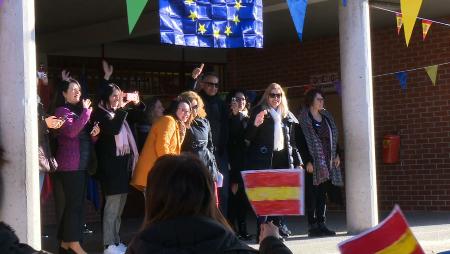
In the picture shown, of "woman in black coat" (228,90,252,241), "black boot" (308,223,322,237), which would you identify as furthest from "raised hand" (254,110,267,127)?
"black boot" (308,223,322,237)

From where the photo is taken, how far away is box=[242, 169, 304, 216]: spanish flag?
145 inches

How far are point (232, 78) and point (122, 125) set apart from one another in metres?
6.79

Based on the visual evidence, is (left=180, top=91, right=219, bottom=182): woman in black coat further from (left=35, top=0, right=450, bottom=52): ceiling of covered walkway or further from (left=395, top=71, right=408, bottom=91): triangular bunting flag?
(left=395, top=71, right=408, bottom=91): triangular bunting flag

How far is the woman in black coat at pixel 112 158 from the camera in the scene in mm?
7715

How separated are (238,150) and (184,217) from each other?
5923 millimetres

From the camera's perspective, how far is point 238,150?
889 cm

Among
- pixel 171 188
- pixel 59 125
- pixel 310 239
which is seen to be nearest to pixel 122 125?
pixel 59 125

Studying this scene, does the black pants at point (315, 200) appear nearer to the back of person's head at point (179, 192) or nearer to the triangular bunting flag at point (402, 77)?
the triangular bunting flag at point (402, 77)

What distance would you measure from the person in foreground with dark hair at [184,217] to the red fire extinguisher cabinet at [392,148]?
377 inches

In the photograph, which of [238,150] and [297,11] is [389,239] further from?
[238,150]

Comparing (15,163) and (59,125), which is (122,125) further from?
(15,163)

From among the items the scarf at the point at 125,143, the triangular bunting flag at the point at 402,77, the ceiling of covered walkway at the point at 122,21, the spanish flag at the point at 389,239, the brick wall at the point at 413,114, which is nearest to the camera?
the spanish flag at the point at 389,239

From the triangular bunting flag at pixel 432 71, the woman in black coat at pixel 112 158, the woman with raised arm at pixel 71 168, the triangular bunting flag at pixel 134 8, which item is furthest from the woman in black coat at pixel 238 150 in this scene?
the triangular bunting flag at pixel 432 71

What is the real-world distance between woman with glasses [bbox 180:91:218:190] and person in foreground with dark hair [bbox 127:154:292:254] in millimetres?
4818
